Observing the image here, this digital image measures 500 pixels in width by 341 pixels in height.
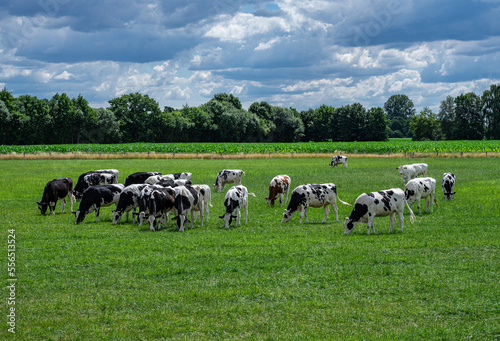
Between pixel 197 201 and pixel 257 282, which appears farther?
pixel 197 201

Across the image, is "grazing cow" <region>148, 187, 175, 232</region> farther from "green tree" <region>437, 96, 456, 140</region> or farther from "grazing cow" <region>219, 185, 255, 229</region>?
"green tree" <region>437, 96, 456, 140</region>

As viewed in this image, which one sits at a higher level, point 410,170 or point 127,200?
point 410,170

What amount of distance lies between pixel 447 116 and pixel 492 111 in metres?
10.4

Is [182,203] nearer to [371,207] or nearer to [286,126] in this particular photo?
[371,207]

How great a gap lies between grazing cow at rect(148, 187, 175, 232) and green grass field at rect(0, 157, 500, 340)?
1.69 feet

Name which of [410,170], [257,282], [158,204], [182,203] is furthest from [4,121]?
[257,282]

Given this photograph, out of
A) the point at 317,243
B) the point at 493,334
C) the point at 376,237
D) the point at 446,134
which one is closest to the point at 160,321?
the point at 493,334

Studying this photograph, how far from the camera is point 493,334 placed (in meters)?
7.62

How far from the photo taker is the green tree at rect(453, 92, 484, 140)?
119m

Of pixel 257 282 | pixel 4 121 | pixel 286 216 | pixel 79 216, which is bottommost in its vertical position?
pixel 257 282

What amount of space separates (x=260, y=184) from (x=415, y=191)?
13.1 m

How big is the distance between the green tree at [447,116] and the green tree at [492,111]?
7.49 meters

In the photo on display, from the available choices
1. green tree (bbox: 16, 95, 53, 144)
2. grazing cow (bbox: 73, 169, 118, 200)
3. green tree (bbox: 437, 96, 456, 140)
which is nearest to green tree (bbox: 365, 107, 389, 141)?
green tree (bbox: 437, 96, 456, 140)

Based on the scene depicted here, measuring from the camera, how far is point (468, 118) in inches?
4729
